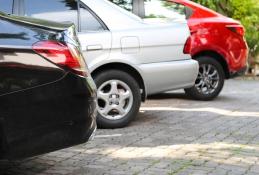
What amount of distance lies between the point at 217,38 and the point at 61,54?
564 centimetres

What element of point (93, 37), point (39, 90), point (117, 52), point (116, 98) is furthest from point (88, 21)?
point (39, 90)

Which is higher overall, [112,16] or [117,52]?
[112,16]

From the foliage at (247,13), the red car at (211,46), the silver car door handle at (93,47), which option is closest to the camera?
the silver car door handle at (93,47)

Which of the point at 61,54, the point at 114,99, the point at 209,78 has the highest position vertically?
the point at 61,54

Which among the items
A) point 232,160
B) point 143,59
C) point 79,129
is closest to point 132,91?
point 143,59

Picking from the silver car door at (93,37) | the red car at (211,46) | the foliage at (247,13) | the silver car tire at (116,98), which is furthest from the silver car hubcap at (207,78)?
the foliage at (247,13)

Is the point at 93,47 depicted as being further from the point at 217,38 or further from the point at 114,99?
the point at 217,38

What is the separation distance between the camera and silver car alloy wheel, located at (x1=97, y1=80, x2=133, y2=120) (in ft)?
23.0

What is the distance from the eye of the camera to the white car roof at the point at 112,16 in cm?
707

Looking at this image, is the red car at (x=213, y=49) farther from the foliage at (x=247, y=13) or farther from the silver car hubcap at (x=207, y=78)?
the foliage at (x=247, y=13)

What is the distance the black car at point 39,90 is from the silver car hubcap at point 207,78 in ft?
17.7

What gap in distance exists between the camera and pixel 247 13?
48.3ft

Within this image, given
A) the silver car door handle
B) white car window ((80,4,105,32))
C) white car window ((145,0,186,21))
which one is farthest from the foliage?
the silver car door handle

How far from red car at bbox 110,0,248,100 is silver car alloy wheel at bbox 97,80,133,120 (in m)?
2.61
